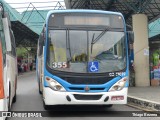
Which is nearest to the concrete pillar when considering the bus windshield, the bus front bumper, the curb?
the curb

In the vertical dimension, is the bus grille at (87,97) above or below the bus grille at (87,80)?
below

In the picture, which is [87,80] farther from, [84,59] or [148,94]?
[148,94]

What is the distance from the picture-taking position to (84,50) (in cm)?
1164

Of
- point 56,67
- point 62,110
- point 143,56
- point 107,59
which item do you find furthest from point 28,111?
point 143,56

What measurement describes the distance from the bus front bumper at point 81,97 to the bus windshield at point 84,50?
66 centimetres

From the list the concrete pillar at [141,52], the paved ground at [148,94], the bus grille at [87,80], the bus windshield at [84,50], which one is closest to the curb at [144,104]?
the paved ground at [148,94]

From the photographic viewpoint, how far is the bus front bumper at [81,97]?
11211 millimetres

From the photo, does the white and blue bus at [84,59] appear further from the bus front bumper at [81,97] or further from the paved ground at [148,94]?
the paved ground at [148,94]

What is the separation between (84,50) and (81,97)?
1.37 m

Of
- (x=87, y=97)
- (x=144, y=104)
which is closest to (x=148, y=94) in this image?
(x=144, y=104)

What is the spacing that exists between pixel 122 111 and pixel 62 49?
3136mm

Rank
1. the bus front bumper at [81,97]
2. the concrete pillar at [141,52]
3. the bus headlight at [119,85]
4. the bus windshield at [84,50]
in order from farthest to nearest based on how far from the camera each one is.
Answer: the concrete pillar at [141,52], the bus headlight at [119,85], the bus windshield at [84,50], the bus front bumper at [81,97]

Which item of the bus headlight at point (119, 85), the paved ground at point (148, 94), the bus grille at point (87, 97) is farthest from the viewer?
the paved ground at point (148, 94)

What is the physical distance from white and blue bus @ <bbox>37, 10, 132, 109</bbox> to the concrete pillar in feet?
31.1
